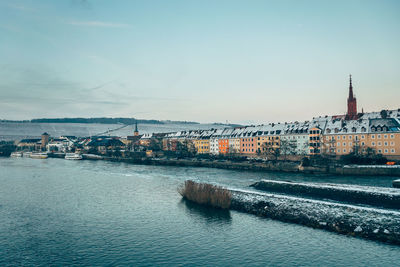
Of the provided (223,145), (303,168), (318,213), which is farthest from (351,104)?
(318,213)

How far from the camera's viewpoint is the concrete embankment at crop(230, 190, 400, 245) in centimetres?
2180

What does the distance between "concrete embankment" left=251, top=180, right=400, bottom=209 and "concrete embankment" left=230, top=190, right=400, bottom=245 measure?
17.5ft

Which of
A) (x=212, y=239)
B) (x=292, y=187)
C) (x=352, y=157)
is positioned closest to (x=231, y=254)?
(x=212, y=239)

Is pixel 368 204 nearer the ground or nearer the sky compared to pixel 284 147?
nearer the ground

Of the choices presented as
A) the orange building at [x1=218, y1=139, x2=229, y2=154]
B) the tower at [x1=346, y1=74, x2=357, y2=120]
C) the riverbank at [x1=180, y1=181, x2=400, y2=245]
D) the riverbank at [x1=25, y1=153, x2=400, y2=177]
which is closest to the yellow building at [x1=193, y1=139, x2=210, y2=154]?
the orange building at [x1=218, y1=139, x2=229, y2=154]

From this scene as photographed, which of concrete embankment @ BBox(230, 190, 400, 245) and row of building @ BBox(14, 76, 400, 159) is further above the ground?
row of building @ BBox(14, 76, 400, 159)

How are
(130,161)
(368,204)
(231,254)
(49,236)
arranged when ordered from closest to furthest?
(231,254)
(49,236)
(368,204)
(130,161)

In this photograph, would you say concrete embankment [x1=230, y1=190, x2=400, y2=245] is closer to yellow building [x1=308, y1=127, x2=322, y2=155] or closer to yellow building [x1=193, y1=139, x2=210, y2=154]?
yellow building [x1=308, y1=127, x2=322, y2=155]

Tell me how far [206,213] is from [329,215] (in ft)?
32.1

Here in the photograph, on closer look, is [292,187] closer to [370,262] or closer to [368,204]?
[368,204]

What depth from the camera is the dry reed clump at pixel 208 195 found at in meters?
30.4

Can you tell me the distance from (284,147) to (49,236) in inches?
2470

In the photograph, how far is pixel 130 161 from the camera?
95.0m

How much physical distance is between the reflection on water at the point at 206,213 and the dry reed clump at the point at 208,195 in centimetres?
51
